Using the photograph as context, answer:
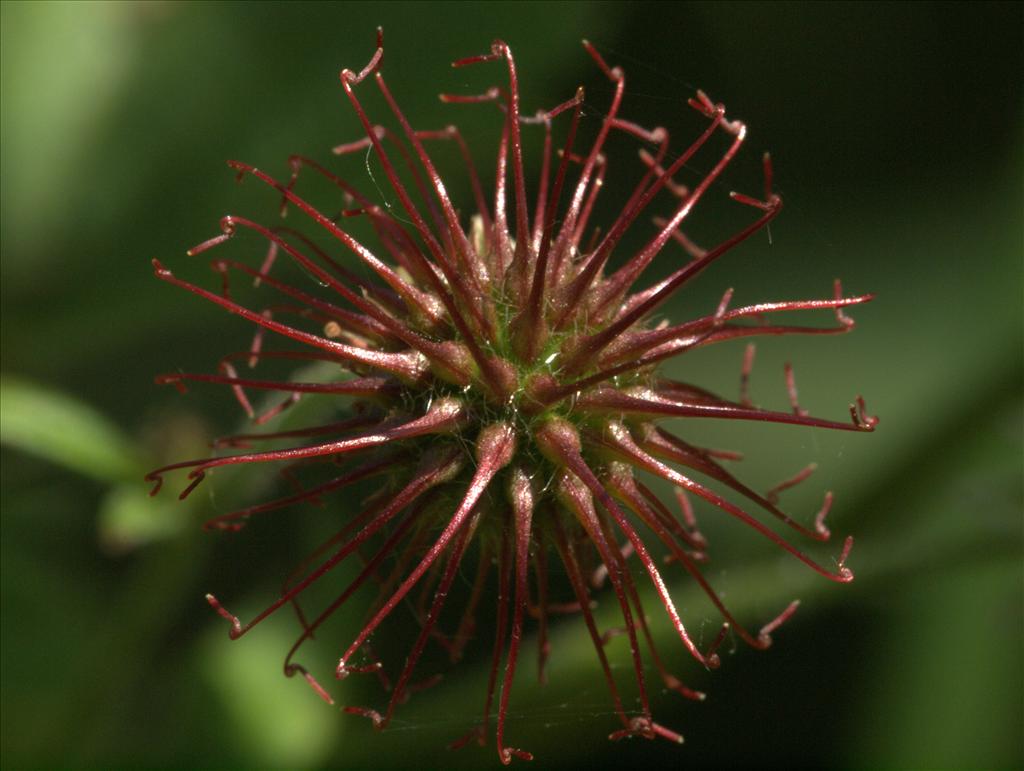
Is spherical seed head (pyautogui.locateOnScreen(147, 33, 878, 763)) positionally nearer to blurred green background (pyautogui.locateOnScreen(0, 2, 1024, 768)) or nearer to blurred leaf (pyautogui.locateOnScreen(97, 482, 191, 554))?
blurred leaf (pyautogui.locateOnScreen(97, 482, 191, 554))

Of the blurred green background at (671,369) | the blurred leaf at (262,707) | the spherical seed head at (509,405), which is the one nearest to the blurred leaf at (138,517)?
the blurred green background at (671,369)

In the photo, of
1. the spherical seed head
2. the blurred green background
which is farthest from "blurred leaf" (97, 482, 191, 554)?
the spherical seed head

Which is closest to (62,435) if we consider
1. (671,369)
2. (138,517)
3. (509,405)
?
(138,517)

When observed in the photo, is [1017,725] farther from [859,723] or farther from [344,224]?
[344,224]

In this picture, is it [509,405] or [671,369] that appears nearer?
[509,405]

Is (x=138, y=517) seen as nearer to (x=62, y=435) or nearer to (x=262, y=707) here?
(x=62, y=435)

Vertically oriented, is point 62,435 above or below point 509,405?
below

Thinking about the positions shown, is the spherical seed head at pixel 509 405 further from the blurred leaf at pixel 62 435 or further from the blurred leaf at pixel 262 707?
the blurred leaf at pixel 262 707

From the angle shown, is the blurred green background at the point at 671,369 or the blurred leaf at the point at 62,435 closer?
the blurred leaf at the point at 62,435

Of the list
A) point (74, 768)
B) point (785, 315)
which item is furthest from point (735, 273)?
point (74, 768)
